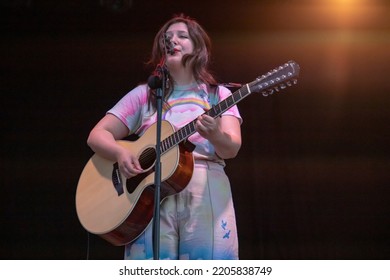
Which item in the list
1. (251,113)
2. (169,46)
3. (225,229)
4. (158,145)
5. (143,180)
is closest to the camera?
(158,145)

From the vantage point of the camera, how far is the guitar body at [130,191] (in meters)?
2.74

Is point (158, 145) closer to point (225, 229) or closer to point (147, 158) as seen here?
point (147, 158)

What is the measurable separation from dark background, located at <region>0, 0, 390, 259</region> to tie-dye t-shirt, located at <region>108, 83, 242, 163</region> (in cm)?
95

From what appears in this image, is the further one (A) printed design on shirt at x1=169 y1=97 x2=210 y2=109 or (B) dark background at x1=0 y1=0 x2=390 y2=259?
(B) dark background at x1=0 y1=0 x2=390 y2=259

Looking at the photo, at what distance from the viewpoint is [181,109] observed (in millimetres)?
2902

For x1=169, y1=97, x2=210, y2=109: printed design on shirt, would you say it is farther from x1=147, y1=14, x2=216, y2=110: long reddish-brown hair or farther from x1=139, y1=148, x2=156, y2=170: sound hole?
x1=139, y1=148, x2=156, y2=170: sound hole

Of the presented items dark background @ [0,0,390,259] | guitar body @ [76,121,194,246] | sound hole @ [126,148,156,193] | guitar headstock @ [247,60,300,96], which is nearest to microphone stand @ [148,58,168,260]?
guitar body @ [76,121,194,246]

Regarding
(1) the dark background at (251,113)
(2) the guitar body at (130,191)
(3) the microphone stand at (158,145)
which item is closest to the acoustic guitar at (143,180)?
(2) the guitar body at (130,191)

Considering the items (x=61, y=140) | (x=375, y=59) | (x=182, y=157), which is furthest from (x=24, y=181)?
(x=375, y=59)

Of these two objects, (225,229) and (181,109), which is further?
(181,109)

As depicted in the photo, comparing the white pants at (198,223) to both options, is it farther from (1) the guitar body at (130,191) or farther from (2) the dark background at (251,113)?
(2) the dark background at (251,113)

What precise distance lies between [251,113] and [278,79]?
45.5 inches

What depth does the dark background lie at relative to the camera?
12.2ft

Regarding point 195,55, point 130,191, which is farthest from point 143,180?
point 195,55
